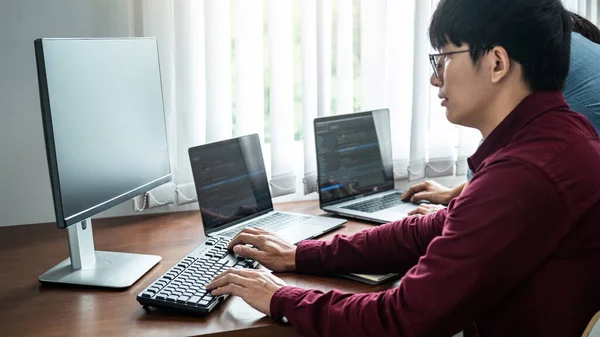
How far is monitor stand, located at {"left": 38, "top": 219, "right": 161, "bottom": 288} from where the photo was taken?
1.39 meters

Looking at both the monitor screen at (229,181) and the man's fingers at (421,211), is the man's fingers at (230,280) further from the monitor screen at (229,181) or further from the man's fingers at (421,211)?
the man's fingers at (421,211)

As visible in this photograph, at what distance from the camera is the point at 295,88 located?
6.88ft

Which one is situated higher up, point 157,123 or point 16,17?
point 16,17

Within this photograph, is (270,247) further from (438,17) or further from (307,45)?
(307,45)

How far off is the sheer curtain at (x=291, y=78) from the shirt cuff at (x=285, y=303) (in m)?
0.84

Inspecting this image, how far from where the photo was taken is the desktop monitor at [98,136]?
1.27 meters

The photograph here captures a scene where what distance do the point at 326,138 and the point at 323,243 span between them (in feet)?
1.81

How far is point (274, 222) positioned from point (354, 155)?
371 mm

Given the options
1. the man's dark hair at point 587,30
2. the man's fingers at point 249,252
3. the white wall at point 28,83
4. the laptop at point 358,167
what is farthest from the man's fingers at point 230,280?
the man's dark hair at point 587,30

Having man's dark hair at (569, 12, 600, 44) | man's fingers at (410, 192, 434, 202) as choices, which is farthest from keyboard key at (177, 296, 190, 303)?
man's dark hair at (569, 12, 600, 44)

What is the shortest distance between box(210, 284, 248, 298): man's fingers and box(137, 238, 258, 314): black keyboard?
0.04 ft

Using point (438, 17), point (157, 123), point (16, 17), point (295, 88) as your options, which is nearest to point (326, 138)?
point (295, 88)

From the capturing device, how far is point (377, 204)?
6.51 ft

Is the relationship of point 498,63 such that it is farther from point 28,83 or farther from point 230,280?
point 28,83
